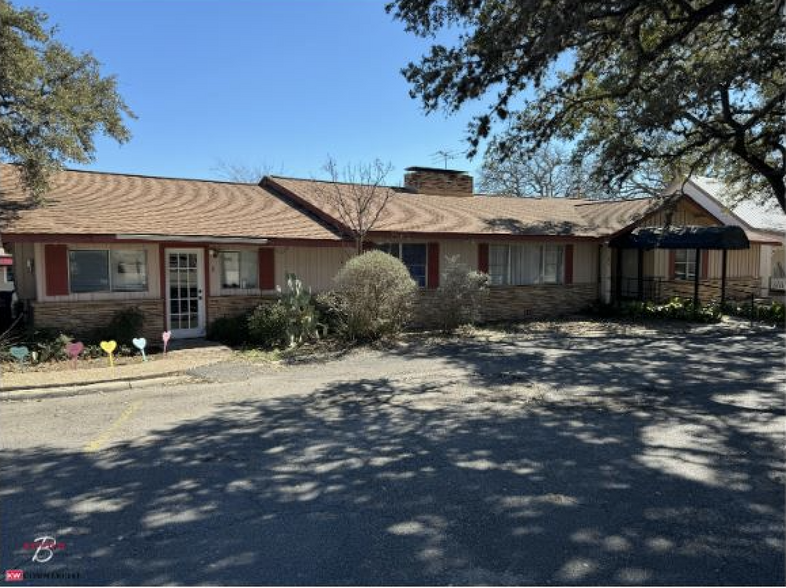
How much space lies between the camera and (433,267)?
→ 52.5 feet

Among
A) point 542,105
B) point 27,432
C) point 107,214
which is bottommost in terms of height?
point 27,432

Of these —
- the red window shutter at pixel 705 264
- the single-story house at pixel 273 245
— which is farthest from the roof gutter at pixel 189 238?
the red window shutter at pixel 705 264

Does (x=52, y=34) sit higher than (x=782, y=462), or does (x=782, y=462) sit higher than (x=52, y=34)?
(x=52, y=34)

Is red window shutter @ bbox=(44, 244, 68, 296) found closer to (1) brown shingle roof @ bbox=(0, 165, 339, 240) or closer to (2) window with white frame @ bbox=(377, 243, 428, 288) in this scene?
(1) brown shingle roof @ bbox=(0, 165, 339, 240)

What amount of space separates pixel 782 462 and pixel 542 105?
12.6m

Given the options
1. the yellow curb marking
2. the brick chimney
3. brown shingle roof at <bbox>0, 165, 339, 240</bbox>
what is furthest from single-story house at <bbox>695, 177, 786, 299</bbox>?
the yellow curb marking

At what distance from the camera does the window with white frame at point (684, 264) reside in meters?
20.1

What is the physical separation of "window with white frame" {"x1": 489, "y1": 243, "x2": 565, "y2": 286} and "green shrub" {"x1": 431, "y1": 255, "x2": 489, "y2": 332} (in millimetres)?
3245

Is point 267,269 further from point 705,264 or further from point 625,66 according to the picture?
point 705,264

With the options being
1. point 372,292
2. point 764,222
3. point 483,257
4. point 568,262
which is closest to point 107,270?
point 372,292

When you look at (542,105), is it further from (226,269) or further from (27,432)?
(27,432)

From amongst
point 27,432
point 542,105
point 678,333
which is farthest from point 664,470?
point 542,105

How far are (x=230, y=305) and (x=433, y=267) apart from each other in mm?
5856

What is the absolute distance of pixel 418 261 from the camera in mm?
15969
